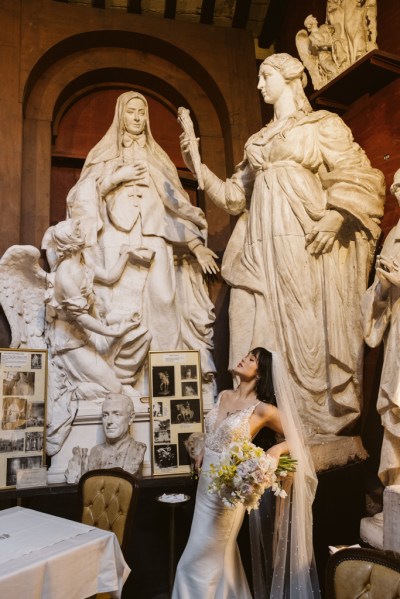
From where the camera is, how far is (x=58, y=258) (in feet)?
15.7

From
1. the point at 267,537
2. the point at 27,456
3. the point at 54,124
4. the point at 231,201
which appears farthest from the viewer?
the point at 54,124

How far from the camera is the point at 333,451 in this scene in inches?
160

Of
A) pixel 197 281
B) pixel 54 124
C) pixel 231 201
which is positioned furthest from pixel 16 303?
pixel 54 124

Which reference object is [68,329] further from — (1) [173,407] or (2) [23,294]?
(1) [173,407]

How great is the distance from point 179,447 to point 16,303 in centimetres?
186

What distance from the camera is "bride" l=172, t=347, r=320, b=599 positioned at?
2879 mm

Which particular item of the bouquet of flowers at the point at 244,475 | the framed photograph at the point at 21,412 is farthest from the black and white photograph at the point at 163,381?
the bouquet of flowers at the point at 244,475

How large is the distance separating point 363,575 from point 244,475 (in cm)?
73

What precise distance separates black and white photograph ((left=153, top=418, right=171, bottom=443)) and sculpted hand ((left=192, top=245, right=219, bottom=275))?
1464 millimetres

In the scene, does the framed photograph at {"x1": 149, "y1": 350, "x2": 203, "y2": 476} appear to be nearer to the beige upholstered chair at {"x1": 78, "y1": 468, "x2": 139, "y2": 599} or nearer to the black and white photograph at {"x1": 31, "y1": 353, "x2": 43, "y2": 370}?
the black and white photograph at {"x1": 31, "y1": 353, "x2": 43, "y2": 370}

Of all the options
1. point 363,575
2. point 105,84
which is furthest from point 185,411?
point 105,84

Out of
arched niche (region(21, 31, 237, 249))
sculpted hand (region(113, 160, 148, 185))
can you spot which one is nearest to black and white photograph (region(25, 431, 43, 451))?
arched niche (region(21, 31, 237, 249))

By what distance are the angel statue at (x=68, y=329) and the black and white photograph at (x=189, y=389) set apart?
44 cm

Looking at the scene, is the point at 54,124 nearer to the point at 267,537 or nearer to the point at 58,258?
the point at 58,258
